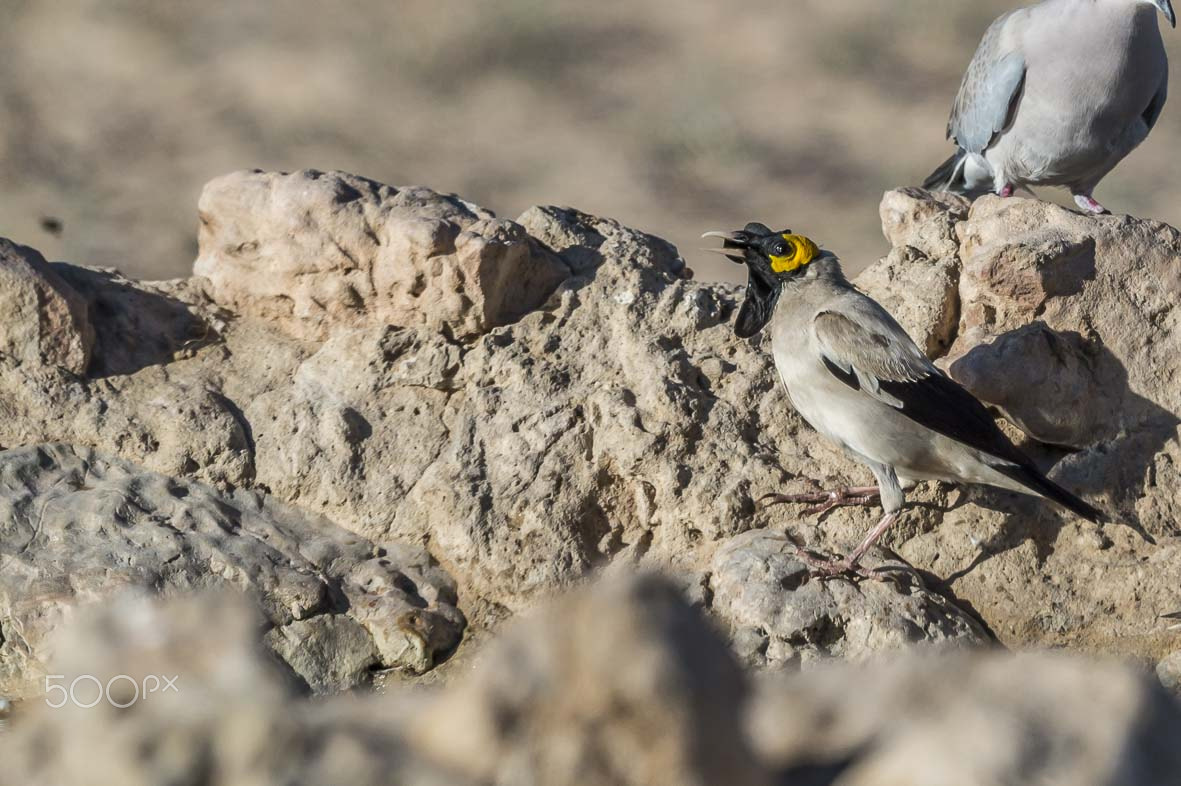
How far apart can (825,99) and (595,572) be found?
14846 millimetres

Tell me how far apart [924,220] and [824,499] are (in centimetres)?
139

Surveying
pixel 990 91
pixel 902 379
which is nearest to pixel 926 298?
pixel 902 379

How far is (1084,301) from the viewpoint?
18.0 ft

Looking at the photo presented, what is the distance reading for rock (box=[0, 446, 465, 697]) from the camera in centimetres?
459

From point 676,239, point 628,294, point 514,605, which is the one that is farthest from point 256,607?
point 676,239

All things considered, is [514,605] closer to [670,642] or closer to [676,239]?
[670,642]

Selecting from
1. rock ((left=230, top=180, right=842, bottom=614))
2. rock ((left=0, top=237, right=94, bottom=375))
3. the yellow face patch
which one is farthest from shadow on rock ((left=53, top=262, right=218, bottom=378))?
the yellow face patch

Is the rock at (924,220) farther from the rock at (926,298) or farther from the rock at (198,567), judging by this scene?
the rock at (198,567)

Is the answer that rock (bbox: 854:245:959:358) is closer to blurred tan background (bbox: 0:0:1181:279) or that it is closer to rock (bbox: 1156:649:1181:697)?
rock (bbox: 1156:649:1181:697)

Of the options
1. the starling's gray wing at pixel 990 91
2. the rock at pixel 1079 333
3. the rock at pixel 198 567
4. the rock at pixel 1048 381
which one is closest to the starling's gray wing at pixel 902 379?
the rock at pixel 1048 381

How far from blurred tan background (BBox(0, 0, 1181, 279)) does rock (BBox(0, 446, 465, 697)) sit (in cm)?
944

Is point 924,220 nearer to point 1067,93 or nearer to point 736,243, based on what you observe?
point 736,243

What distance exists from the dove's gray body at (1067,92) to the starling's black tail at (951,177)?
0.22 meters

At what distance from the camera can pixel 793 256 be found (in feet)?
18.6
